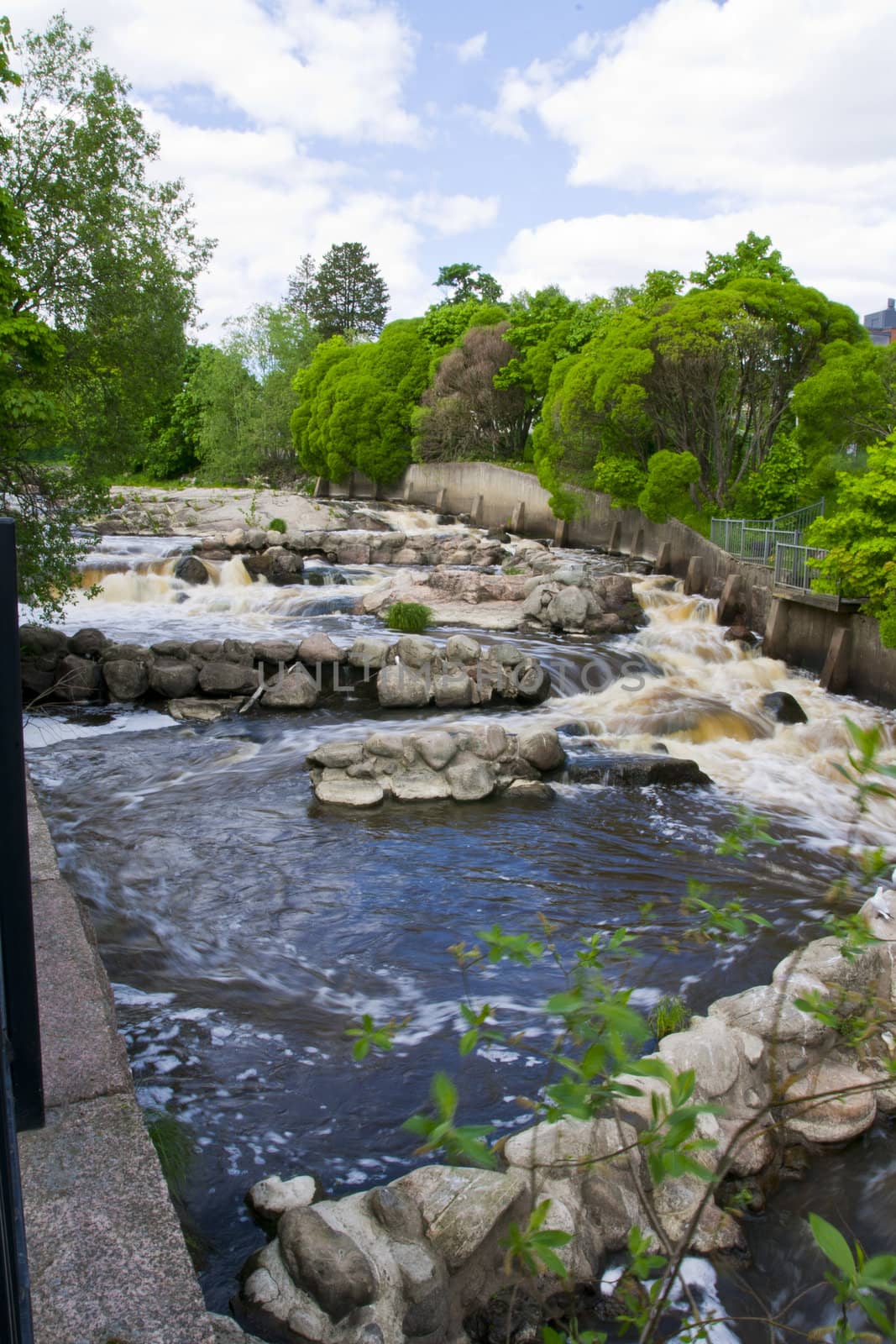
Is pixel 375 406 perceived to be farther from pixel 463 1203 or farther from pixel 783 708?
pixel 463 1203

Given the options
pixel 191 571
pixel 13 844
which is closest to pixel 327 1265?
pixel 13 844

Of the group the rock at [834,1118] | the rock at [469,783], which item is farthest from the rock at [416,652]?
the rock at [834,1118]

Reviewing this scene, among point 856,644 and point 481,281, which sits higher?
point 481,281

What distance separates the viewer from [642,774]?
33.5ft

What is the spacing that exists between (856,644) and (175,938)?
35.9 ft

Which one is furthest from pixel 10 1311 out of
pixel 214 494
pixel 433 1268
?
pixel 214 494

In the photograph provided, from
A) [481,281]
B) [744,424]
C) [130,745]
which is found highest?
[481,281]

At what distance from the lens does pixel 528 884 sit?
7.71 metres

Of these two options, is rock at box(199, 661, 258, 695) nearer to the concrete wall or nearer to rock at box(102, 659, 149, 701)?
rock at box(102, 659, 149, 701)

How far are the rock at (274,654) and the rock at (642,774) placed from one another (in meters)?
5.02

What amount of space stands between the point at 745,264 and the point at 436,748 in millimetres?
20913

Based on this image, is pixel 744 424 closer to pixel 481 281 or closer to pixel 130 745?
pixel 130 745

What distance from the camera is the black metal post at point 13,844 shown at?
181 centimetres

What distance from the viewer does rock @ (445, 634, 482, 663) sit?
539 inches
